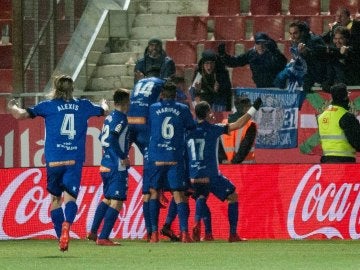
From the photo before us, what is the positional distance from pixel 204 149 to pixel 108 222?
1533mm

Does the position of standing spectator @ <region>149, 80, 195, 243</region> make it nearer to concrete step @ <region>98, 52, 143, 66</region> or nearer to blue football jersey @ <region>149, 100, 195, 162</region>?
blue football jersey @ <region>149, 100, 195, 162</region>

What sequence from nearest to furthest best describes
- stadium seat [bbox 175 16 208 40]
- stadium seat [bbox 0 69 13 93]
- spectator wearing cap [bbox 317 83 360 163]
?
spectator wearing cap [bbox 317 83 360 163], stadium seat [bbox 175 16 208 40], stadium seat [bbox 0 69 13 93]

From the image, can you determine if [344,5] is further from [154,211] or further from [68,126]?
[68,126]

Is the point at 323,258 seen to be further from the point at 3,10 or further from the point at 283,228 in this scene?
the point at 3,10

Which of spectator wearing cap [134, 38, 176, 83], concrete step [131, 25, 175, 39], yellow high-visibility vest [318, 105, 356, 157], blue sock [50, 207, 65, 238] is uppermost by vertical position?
concrete step [131, 25, 175, 39]

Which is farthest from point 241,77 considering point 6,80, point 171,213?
point 6,80

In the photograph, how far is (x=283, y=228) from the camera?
18.6m

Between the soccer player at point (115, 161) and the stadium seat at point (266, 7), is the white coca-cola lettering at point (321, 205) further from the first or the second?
the stadium seat at point (266, 7)

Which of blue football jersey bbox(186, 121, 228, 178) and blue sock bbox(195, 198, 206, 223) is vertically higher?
blue football jersey bbox(186, 121, 228, 178)

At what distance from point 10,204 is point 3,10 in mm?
7609

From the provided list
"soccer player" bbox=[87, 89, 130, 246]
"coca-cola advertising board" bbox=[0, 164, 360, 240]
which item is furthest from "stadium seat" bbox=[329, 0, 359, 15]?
"soccer player" bbox=[87, 89, 130, 246]

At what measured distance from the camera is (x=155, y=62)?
808 inches

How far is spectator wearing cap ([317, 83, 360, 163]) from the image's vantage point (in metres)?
18.3

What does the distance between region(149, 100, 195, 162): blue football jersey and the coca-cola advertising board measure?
4.11 feet
